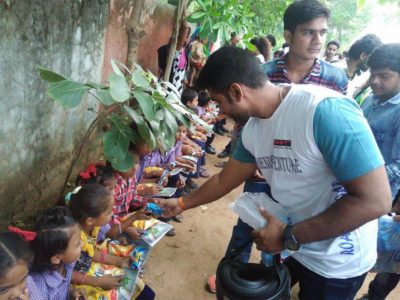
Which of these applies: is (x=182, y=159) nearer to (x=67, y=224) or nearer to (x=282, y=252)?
(x=67, y=224)

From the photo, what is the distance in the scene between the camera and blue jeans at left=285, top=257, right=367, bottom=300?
1.36 m

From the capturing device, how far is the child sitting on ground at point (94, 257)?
5.98 feet

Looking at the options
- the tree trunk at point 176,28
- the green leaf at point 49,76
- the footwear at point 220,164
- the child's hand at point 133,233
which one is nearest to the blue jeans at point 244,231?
the child's hand at point 133,233

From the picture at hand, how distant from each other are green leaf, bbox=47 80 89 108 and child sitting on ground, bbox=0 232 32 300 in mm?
641

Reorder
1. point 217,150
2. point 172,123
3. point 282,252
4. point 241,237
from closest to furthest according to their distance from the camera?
point 282,252
point 172,123
point 241,237
point 217,150

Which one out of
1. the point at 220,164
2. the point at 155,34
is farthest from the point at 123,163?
the point at 155,34

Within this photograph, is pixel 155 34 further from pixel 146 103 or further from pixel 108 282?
pixel 108 282

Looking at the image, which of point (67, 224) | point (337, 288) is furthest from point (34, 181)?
point (337, 288)

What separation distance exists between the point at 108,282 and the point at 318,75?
184 cm

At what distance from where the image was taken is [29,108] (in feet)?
7.62

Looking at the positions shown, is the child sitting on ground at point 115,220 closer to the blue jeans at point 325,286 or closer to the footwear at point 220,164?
the blue jeans at point 325,286

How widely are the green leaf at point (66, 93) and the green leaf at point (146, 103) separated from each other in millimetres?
285

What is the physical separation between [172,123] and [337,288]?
1292 millimetres

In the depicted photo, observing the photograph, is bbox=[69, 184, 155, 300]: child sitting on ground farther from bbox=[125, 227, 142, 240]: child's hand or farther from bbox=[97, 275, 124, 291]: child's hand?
bbox=[125, 227, 142, 240]: child's hand
